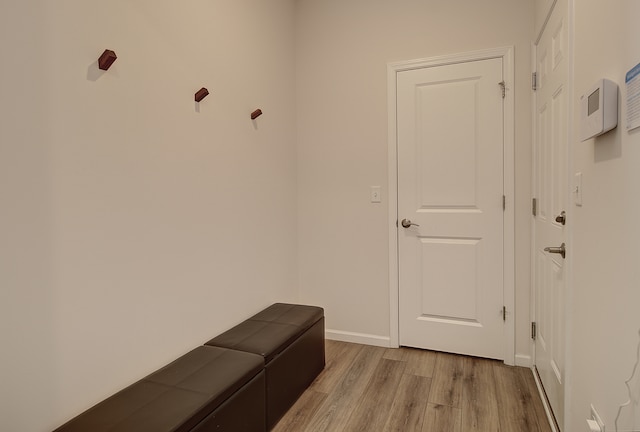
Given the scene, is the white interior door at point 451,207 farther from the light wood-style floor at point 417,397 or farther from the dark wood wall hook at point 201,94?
the dark wood wall hook at point 201,94

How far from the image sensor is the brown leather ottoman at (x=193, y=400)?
1.22 m

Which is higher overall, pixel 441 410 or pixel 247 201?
pixel 247 201

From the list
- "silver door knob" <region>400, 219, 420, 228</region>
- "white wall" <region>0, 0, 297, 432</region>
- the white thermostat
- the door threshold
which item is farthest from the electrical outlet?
"white wall" <region>0, 0, 297, 432</region>

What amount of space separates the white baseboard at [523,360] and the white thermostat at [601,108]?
1.79 m

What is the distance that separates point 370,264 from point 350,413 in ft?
3.82

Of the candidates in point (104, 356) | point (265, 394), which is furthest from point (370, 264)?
point (104, 356)

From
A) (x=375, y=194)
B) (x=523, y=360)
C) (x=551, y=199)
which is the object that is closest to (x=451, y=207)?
(x=375, y=194)

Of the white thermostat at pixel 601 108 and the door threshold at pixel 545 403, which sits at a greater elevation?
the white thermostat at pixel 601 108

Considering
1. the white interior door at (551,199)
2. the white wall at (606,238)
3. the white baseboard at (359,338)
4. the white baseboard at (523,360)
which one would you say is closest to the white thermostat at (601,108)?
the white wall at (606,238)

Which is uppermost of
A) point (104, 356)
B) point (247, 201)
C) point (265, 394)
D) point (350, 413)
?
point (247, 201)

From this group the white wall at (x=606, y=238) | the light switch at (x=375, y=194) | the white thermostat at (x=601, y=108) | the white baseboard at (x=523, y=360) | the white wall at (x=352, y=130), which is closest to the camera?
the white wall at (x=606, y=238)

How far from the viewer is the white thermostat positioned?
1047mm

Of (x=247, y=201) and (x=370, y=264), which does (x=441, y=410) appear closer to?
(x=370, y=264)

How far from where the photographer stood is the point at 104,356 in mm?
1432
